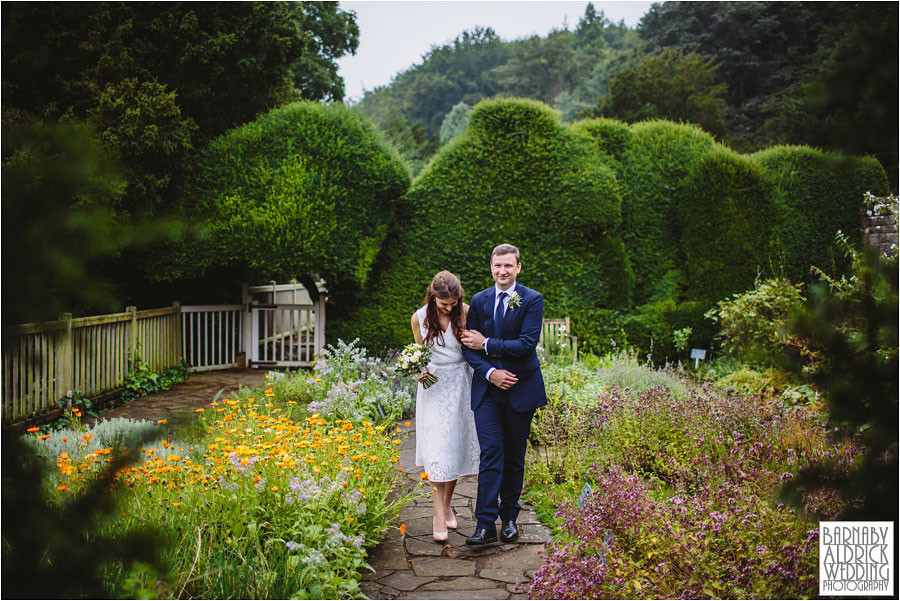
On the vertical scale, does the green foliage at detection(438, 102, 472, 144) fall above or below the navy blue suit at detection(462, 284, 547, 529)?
above

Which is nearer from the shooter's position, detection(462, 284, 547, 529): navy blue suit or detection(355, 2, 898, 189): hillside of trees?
detection(355, 2, 898, 189): hillside of trees

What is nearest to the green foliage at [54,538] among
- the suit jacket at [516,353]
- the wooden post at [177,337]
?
the suit jacket at [516,353]

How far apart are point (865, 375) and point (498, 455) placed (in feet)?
9.29

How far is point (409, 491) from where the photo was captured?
202 inches

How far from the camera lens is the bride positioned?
413cm

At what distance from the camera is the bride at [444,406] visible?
4.13m

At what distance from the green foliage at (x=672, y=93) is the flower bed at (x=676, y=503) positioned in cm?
1711

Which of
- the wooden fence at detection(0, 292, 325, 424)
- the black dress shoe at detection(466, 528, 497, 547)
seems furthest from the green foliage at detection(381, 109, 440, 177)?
the black dress shoe at detection(466, 528, 497, 547)

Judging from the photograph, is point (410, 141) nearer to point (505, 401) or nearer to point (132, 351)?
point (132, 351)

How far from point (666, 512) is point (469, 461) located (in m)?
1.36

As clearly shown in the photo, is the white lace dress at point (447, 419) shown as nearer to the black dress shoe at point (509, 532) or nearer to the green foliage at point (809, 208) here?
the black dress shoe at point (509, 532)

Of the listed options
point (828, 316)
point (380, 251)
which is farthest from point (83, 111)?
point (828, 316)

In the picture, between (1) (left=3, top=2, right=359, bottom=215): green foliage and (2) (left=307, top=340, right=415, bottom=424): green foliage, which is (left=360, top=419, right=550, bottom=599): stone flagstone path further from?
(1) (left=3, top=2, right=359, bottom=215): green foliage

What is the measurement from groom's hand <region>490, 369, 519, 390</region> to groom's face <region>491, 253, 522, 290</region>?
23.2 inches
